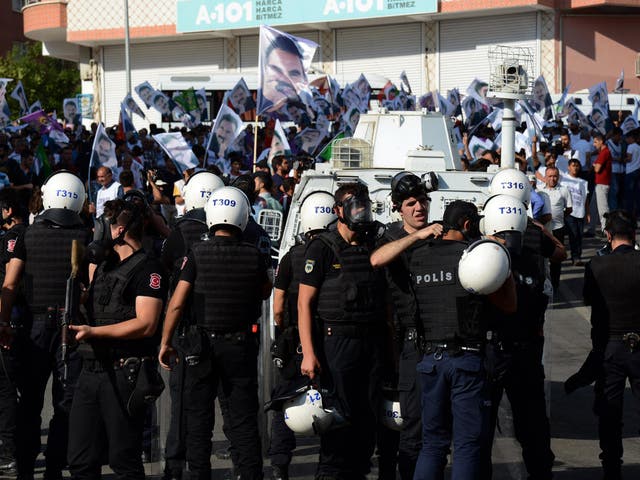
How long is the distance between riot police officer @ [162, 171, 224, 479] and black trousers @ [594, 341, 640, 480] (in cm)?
272

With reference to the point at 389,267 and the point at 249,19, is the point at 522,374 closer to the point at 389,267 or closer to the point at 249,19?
the point at 389,267

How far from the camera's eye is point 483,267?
6043 millimetres

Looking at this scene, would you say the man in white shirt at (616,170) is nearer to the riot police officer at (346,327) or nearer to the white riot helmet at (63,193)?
the white riot helmet at (63,193)

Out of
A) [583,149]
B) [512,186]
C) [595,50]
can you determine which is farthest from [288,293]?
[595,50]

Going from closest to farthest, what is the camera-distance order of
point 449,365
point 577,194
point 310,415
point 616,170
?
point 449,365, point 310,415, point 577,194, point 616,170

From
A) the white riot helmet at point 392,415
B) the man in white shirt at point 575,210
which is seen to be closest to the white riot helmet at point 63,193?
the white riot helmet at point 392,415

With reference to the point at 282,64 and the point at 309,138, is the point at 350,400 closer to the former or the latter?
the point at 282,64

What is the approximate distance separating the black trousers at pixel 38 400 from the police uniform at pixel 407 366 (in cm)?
205

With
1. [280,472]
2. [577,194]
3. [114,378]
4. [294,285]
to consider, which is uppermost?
[577,194]

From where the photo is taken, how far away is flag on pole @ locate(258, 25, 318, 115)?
Result: 17359 millimetres

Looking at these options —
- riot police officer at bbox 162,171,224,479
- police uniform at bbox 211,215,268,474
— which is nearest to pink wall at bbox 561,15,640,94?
police uniform at bbox 211,215,268,474

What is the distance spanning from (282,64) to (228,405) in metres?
11.0

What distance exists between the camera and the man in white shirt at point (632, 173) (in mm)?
22078

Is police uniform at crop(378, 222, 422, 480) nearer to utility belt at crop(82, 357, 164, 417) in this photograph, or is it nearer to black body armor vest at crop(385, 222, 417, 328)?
black body armor vest at crop(385, 222, 417, 328)
